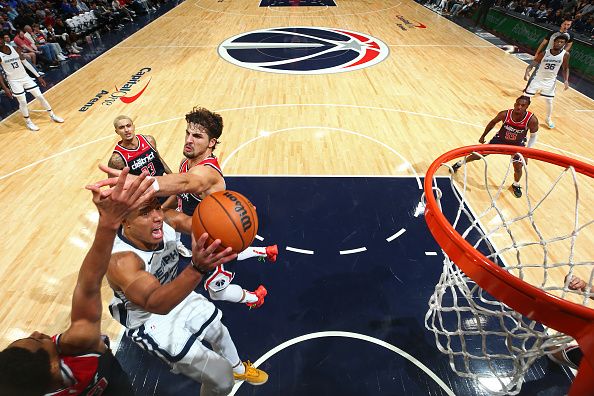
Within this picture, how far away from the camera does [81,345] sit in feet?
6.01

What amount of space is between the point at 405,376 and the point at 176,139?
541 centimetres

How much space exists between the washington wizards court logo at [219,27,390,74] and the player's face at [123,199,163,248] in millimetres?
8329

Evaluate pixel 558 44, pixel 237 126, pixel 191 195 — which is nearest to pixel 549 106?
pixel 558 44

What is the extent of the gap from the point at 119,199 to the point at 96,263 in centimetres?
35

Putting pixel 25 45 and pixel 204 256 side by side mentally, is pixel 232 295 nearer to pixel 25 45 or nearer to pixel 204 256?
pixel 204 256

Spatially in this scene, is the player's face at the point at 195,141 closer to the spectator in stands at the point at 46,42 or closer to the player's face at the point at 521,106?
the player's face at the point at 521,106

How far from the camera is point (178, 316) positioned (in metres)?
2.40

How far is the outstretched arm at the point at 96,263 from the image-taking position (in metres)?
1.48

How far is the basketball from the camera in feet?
6.55

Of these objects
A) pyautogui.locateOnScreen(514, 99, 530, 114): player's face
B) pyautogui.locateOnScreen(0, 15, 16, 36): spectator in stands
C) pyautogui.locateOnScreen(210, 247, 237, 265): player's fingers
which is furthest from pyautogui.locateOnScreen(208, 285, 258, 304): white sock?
pyautogui.locateOnScreen(0, 15, 16, 36): spectator in stands

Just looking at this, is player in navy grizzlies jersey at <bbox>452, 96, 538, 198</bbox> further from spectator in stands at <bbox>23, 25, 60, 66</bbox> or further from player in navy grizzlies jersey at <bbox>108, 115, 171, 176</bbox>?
spectator in stands at <bbox>23, 25, 60, 66</bbox>

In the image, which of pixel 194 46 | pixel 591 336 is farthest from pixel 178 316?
pixel 194 46

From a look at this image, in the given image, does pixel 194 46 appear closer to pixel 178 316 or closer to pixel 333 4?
pixel 333 4

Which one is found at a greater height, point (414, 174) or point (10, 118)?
point (414, 174)
